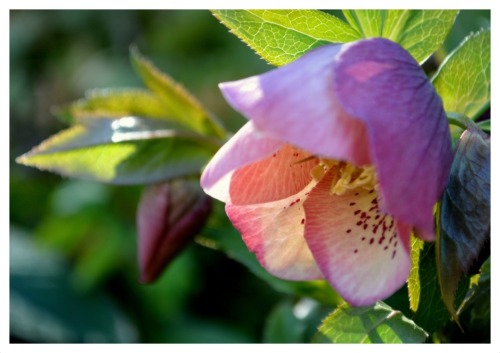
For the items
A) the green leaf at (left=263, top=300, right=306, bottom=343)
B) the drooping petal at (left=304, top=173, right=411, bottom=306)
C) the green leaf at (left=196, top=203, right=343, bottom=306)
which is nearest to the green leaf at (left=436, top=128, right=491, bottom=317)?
the drooping petal at (left=304, top=173, right=411, bottom=306)

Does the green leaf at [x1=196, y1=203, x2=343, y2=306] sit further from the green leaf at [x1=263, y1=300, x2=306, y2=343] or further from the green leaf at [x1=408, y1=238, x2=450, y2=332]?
the green leaf at [x1=408, y1=238, x2=450, y2=332]

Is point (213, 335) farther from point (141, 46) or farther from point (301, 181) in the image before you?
point (301, 181)

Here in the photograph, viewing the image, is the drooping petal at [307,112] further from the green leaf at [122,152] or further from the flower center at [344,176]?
the green leaf at [122,152]

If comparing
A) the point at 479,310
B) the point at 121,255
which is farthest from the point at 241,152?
the point at 121,255

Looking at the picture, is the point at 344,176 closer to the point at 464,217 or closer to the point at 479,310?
the point at 464,217

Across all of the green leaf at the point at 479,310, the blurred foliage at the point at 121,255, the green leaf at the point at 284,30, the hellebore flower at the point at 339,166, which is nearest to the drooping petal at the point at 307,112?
the hellebore flower at the point at 339,166
